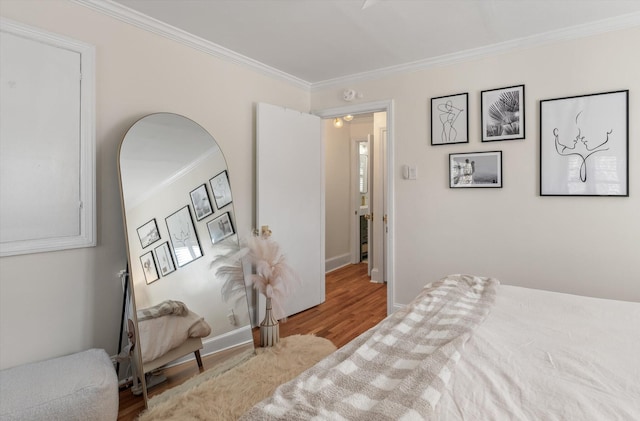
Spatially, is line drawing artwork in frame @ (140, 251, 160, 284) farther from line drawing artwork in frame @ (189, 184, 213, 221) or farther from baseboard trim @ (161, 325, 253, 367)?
baseboard trim @ (161, 325, 253, 367)

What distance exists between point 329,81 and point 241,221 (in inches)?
71.0

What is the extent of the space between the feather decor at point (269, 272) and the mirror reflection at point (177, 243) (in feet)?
0.61


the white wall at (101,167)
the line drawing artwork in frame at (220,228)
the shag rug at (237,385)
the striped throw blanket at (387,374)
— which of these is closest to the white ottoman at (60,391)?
the white wall at (101,167)

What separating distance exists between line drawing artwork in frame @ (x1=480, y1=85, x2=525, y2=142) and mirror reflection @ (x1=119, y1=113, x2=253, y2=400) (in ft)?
7.39

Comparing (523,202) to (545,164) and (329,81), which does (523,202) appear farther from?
(329,81)

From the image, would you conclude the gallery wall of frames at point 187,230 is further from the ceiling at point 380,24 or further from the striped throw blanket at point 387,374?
the striped throw blanket at point 387,374

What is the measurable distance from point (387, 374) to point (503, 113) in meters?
2.58

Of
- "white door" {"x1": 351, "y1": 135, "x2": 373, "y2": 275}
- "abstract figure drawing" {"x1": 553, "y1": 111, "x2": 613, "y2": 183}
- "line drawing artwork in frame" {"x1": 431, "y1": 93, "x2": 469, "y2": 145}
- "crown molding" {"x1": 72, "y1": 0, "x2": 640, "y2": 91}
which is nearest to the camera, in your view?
"crown molding" {"x1": 72, "y1": 0, "x2": 640, "y2": 91}

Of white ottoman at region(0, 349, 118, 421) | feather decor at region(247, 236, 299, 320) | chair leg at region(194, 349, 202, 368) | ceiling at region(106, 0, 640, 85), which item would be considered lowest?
chair leg at region(194, 349, 202, 368)

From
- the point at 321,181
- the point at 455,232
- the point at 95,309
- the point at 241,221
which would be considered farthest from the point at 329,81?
the point at 95,309

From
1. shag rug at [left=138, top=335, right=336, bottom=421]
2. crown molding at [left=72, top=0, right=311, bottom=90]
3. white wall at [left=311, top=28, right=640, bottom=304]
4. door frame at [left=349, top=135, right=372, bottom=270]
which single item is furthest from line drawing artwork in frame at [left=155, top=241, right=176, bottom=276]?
door frame at [left=349, top=135, right=372, bottom=270]

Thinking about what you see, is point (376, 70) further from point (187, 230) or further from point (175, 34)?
point (187, 230)

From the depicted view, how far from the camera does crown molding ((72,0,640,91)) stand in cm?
237

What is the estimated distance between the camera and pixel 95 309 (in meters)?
2.25
